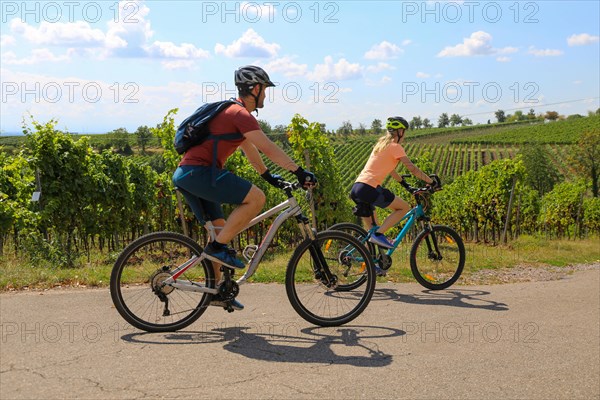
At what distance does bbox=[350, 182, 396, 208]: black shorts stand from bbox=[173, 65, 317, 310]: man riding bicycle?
2587 millimetres

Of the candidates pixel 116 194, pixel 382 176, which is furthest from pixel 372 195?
pixel 116 194

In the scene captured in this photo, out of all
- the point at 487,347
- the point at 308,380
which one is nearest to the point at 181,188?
the point at 308,380

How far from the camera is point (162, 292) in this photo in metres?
4.95

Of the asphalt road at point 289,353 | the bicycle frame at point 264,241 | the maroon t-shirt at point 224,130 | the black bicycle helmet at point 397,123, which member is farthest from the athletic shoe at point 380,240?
the maroon t-shirt at point 224,130

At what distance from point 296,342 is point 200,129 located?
76.2 inches

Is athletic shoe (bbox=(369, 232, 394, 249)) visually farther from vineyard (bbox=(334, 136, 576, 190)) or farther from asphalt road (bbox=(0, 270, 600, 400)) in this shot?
vineyard (bbox=(334, 136, 576, 190))

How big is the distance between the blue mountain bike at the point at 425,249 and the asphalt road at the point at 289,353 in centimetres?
107

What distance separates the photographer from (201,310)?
5078 millimetres

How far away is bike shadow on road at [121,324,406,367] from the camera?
14.5 feet

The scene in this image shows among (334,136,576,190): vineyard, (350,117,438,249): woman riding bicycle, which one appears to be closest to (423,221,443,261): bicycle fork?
(350,117,438,249): woman riding bicycle

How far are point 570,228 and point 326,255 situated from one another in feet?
130

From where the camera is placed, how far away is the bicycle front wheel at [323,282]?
511 cm

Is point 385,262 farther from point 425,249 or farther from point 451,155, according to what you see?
point 451,155

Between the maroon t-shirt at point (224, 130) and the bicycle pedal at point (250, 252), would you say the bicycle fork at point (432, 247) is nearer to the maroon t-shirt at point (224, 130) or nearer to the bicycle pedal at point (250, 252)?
the bicycle pedal at point (250, 252)
